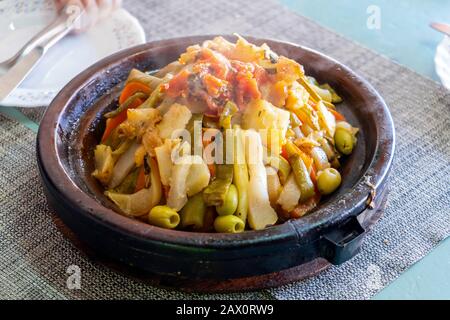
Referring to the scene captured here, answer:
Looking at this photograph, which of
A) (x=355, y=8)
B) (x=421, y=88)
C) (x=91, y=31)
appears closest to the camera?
(x=421, y=88)

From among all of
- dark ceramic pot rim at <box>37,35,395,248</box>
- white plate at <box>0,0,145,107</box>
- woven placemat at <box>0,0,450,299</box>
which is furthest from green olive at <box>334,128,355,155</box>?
white plate at <box>0,0,145,107</box>

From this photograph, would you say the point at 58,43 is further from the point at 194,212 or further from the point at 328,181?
the point at 328,181

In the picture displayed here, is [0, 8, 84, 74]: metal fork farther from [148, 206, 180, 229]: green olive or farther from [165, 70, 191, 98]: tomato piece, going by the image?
[148, 206, 180, 229]: green olive

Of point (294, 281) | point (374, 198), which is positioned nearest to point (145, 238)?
point (294, 281)

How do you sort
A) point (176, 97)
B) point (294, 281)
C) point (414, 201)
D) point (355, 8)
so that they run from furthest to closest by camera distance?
1. point (355, 8)
2. point (414, 201)
3. point (176, 97)
4. point (294, 281)

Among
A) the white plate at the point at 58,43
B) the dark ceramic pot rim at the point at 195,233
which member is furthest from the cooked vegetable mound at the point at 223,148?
the white plate at the point at 58,43
